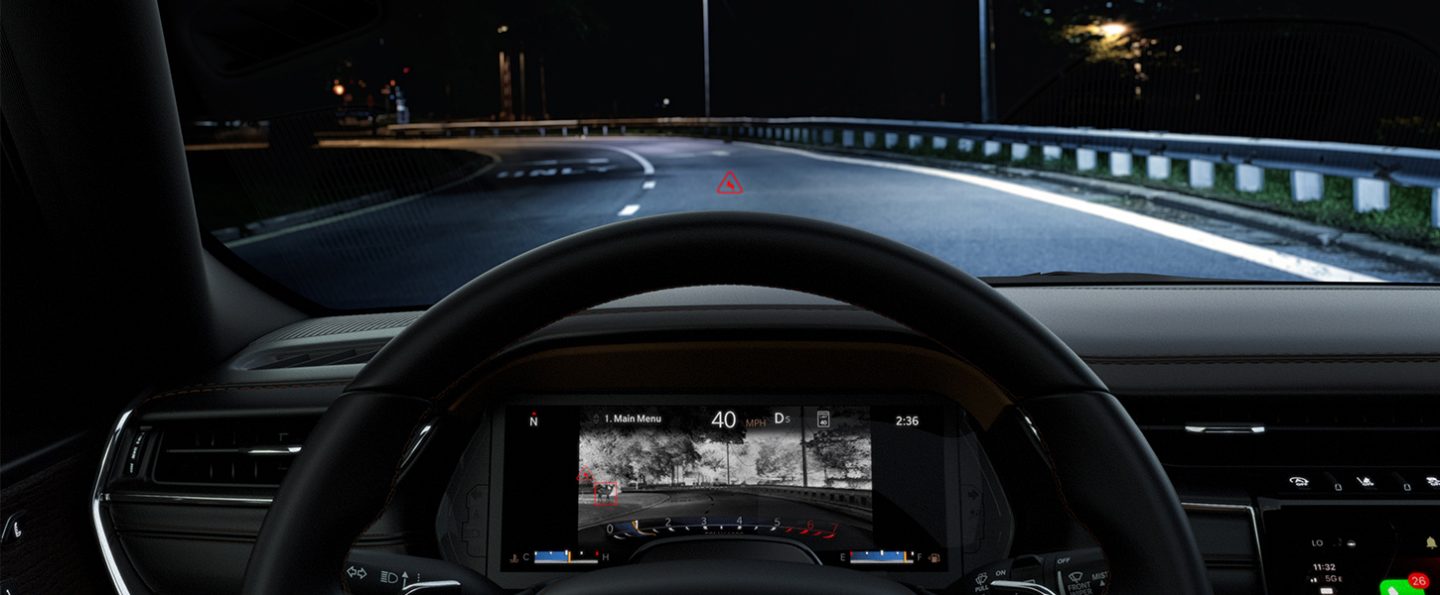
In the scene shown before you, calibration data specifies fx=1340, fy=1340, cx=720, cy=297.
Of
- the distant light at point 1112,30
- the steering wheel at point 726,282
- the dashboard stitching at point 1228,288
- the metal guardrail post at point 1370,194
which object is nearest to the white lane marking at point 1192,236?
the dashboard stitching at point 1228,288

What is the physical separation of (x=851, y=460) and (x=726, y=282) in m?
0.93

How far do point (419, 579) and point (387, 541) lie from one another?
44 cm

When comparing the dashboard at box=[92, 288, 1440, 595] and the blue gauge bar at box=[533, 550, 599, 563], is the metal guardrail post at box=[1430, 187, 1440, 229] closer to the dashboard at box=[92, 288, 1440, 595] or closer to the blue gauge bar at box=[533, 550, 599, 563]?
the dashboard at box=[92, 288, 1440, 595]

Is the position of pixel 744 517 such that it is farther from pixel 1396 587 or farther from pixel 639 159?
pixel 639 159

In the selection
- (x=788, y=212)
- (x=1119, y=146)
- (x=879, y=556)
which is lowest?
(x=879, y=556)

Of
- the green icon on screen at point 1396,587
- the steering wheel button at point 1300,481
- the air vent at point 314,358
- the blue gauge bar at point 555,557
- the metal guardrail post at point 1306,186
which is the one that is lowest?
the green icon on screen at point 1396,587

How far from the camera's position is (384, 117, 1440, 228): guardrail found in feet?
24.7

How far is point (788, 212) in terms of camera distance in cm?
333

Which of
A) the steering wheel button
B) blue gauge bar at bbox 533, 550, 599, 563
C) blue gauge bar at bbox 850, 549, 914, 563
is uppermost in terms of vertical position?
the steering wheel button

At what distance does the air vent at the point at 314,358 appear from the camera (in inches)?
113

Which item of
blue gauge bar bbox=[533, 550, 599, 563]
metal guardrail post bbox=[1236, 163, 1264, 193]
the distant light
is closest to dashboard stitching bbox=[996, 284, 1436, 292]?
blue gauge bar bbox=[533, 550, 599, 563]

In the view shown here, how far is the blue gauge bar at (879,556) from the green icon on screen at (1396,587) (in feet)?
2.83

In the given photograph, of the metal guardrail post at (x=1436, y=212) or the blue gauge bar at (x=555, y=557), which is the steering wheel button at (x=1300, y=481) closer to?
the blue gauge bar at (x=555, y=557)

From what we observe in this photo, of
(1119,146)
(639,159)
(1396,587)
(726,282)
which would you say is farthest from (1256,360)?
(639,159)
